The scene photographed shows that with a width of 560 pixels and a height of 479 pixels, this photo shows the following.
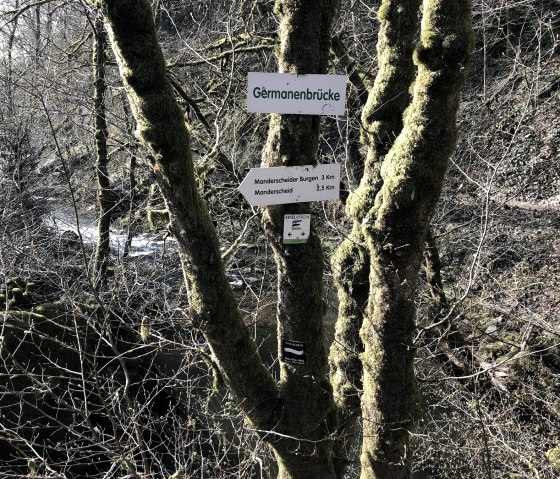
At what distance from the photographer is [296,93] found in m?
2.47

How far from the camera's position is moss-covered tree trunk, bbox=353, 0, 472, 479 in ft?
8.20

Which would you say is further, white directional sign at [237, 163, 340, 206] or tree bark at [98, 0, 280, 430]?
white directional sign at [237, 163, 340, 206]

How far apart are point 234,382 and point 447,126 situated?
186 cm

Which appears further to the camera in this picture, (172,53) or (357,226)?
(172,53)

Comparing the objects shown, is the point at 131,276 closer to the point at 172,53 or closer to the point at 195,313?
the point at 172,53

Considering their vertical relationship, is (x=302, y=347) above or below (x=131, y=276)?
above

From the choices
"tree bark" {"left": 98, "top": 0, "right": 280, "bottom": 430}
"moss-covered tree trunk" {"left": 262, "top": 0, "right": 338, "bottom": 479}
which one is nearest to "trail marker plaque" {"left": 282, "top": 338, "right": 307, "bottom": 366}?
"moss-covered tree trunk" {"left": 262, "top": 0, "right": 338, "bottom": 479}

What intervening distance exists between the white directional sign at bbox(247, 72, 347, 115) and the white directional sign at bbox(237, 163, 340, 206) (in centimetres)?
28

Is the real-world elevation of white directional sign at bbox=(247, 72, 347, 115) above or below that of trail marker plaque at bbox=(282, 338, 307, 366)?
above

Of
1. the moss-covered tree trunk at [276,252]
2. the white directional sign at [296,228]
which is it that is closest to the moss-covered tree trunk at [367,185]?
the moss-covered tree trunk at [276,252]

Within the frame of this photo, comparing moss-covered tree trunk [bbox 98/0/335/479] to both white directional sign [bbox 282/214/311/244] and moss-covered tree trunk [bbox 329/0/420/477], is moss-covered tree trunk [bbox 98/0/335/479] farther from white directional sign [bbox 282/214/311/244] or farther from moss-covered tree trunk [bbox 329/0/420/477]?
moss-covered tree trunk [bbox 329/0/420/477]

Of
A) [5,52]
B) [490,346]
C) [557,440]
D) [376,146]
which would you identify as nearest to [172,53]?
[5,52]

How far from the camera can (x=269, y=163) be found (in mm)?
2641

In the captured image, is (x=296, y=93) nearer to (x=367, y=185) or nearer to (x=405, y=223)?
(x=405, y=223)
